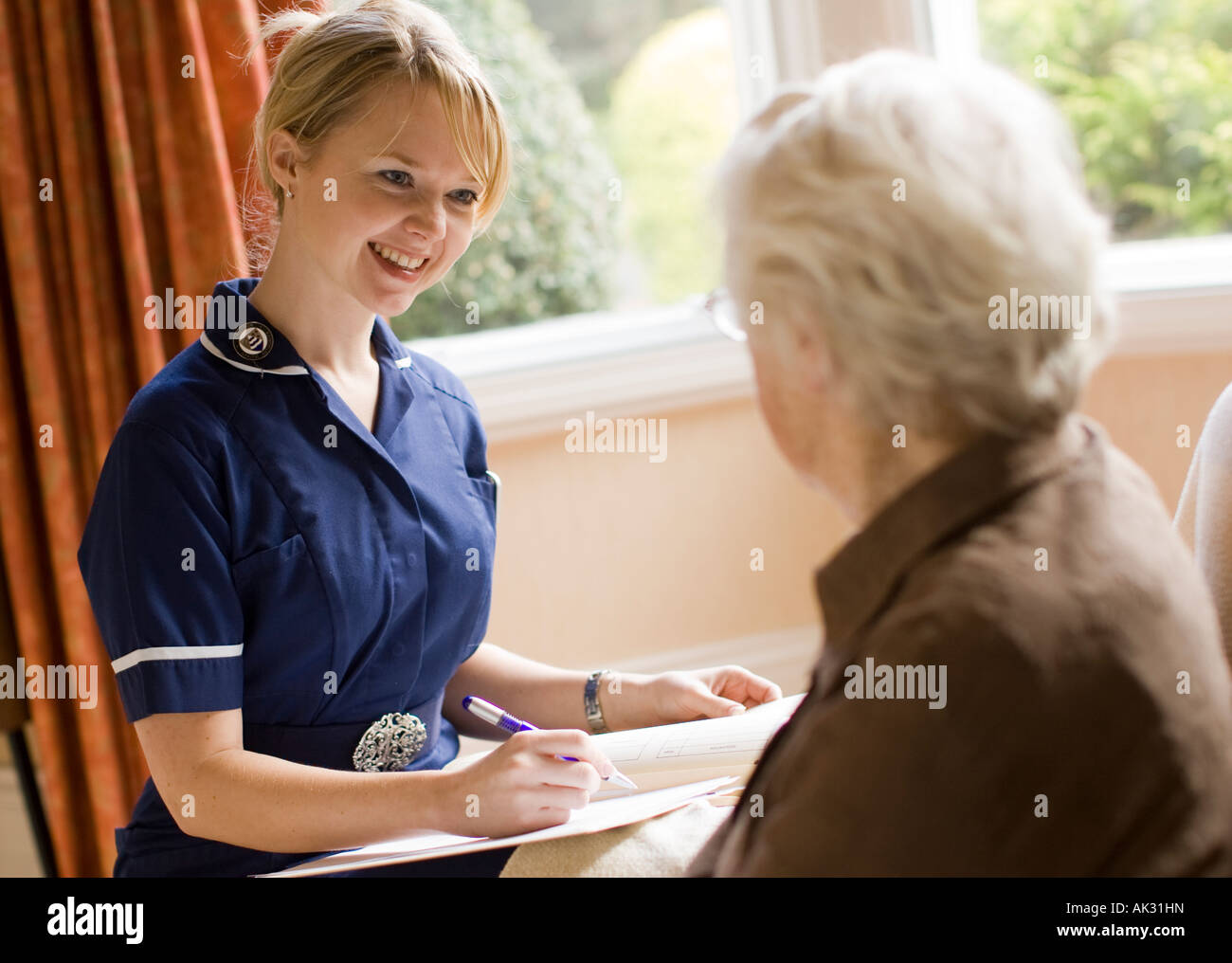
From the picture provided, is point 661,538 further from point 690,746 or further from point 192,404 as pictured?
point 192,404

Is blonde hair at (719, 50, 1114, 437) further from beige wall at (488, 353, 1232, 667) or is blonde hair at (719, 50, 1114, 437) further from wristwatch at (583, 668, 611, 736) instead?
beige wall at (488, 353, 1232, 667)

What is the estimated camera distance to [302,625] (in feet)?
4.21

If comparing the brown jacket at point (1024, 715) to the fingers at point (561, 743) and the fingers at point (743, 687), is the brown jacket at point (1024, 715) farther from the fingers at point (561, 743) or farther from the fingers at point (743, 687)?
the fingers at point (743, 687)

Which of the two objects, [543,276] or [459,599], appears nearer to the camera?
[459,599]

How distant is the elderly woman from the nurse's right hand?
0.96 ft

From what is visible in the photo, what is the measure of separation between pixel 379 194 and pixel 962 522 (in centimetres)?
84

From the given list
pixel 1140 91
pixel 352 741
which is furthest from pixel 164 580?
pixel 1140 91

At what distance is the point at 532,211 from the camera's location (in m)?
2.95

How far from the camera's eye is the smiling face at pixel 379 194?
135cm

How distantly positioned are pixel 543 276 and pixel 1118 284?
136cm

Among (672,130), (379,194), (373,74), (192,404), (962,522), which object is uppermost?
(672,130)

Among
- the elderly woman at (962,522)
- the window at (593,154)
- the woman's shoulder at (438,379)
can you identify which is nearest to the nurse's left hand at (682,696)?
the woman's shoulder at (438,379)
